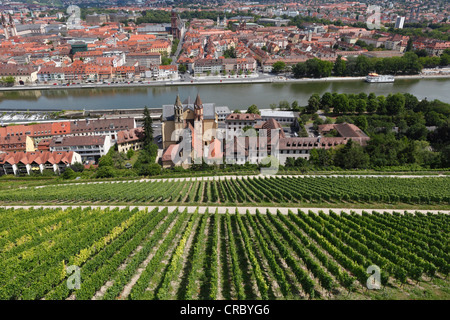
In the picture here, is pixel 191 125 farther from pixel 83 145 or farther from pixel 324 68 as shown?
pixel 324 68

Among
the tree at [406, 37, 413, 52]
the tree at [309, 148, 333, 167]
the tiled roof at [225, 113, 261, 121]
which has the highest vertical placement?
the tree at [406, 37, 413, 52]

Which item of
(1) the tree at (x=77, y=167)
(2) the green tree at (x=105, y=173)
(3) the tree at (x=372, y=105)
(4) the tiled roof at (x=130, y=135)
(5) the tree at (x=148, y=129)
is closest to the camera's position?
(2) the green tree at (x=105, y=173)

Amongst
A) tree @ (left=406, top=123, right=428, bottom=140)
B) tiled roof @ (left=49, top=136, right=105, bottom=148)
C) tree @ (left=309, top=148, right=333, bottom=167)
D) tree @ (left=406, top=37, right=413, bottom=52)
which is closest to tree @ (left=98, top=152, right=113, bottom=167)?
tiled roof @ (left=49, top=136, right=105, bottom=148)

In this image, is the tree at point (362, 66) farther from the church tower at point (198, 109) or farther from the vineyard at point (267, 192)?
the vineyard at point (267, 192)

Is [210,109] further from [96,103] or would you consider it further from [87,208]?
[96,103]

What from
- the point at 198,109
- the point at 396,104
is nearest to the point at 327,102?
the point at 396,104

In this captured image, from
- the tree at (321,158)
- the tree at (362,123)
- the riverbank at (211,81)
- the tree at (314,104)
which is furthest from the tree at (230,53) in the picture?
the tree at (321,158)

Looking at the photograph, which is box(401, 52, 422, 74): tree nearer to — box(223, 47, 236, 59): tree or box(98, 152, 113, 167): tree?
box(223, 47, 236, 59): tree
